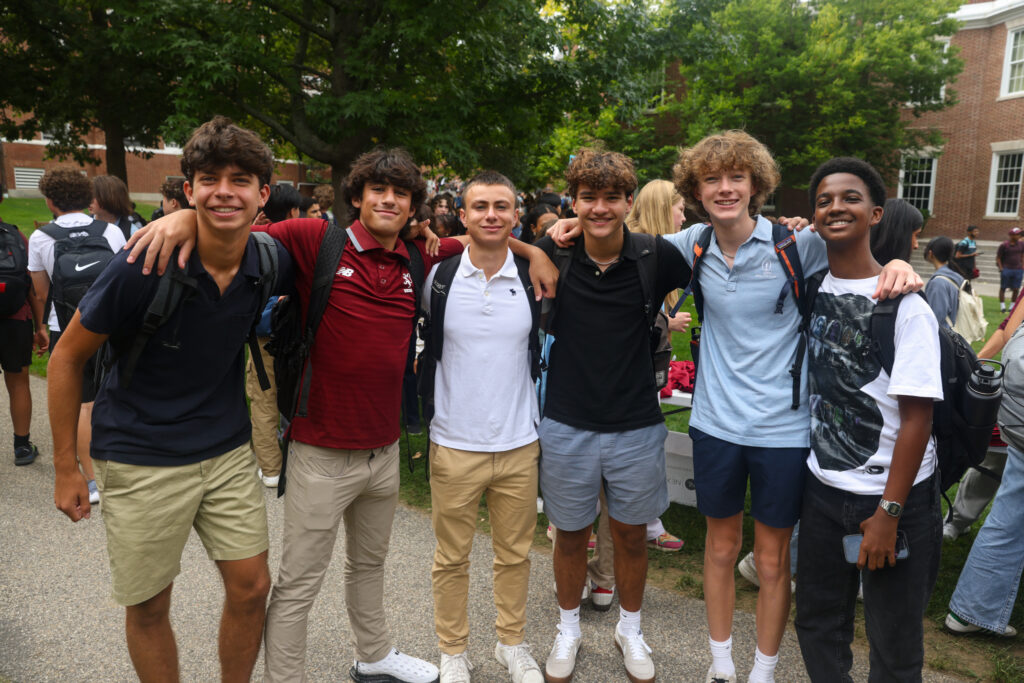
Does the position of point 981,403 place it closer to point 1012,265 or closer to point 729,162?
point 729,162

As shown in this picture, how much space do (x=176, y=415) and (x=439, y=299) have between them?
3.56 ft

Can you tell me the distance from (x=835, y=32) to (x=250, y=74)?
21.6 m

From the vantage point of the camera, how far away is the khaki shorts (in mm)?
2346

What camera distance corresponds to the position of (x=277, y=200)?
5.10m

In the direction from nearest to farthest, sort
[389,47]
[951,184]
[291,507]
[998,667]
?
[291,507] → [998,667] → [389,47] → [951,184]

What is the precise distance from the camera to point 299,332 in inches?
106

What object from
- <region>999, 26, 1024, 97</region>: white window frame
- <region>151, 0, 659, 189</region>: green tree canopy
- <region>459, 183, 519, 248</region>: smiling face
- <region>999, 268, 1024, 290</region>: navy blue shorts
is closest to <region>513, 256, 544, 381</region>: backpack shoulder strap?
<region>459, 183, 519, 248</region>: smiling face

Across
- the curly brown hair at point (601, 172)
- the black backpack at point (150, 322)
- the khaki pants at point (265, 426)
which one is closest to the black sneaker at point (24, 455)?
the khaki pants at point (265, 426)

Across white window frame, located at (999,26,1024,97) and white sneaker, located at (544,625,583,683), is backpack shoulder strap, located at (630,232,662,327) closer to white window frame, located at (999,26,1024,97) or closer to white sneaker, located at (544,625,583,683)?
white sneaker, located at (544,625,583,683)

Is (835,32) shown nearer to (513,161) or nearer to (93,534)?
(513,161)

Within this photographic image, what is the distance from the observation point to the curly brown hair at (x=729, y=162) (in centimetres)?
285

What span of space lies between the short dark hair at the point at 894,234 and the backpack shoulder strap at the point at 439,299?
69.0 inches

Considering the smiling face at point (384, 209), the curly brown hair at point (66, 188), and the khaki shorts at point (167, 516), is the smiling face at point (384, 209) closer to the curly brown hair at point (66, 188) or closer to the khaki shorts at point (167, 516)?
the khaki shorts at point (167, 516)

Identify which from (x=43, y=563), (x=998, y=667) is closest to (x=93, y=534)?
(x=43, y=563)
